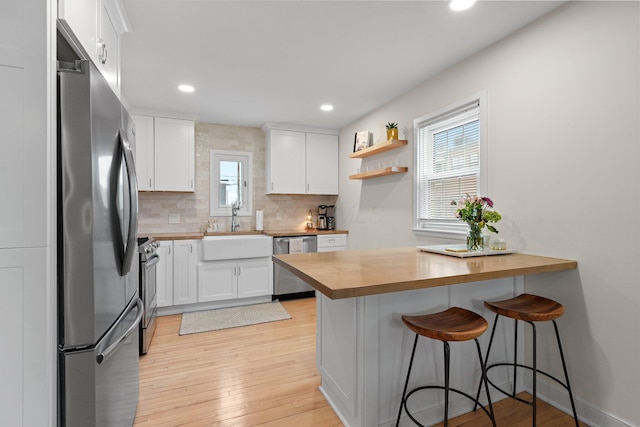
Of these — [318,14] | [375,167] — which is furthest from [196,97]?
[375,167]

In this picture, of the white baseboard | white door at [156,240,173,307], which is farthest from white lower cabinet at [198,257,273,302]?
the white baseboard

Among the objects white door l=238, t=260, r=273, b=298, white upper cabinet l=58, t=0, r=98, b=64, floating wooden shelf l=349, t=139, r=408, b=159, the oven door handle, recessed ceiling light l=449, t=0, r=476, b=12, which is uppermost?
recessed ceiling light l=449, t=0, r=476, b=12

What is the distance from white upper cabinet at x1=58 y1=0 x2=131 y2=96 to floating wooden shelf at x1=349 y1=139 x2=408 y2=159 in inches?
95.4

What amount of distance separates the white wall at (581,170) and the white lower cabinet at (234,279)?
2.84m

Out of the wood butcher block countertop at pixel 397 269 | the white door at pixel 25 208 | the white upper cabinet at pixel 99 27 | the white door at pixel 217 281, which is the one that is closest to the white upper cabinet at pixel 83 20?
the white upper cabinet at pixel 99 27

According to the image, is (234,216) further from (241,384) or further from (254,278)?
(241,384)

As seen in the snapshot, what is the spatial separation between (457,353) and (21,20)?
254 cm

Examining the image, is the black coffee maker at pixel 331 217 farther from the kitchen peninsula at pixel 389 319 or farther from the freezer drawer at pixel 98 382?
the freezer drawer at pixel 98 382

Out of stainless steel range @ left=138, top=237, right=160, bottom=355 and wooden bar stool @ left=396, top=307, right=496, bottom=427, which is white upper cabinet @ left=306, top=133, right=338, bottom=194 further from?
wooden bar stool @ left=396, top=307, right=496, bottom=427

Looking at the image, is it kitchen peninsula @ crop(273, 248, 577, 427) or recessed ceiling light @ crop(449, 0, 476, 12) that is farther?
recessed ceiling light @ crop(449, 0, 476, 12)

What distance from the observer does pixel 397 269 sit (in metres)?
1.63

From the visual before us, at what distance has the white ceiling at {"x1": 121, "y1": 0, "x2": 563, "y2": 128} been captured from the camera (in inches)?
75.9

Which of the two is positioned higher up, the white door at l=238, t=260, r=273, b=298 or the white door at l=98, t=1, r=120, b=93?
the white door at l=98, t=1, r=120, b=93

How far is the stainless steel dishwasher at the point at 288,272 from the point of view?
4.09 meters
